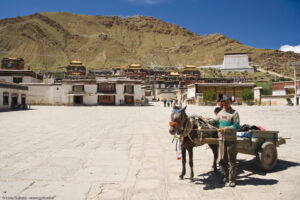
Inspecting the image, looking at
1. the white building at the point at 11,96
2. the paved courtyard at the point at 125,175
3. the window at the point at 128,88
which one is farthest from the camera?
the window at the point at 128,88

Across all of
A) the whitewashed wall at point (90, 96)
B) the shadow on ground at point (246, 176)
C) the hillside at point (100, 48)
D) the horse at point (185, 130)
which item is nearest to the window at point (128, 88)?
the whitewashed wall at point (90, 96)

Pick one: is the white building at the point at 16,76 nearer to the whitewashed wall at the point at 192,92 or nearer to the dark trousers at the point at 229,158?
the whitewashed wall at the point at 192,92

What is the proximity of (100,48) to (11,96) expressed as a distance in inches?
4659

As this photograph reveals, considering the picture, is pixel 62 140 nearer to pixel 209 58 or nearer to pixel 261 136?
pixel 261 136

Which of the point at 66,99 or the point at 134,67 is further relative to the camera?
the point at 134,67

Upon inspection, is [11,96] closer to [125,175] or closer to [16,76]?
[16,76]

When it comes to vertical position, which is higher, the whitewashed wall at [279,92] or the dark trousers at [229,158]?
the whitewashed wall at [279,92]

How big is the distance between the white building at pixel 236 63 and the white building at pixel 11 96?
89159mm

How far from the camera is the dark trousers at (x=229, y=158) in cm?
414

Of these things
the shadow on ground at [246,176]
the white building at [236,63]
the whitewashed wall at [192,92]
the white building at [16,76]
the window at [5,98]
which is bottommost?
the shadow on ground at [246,176]

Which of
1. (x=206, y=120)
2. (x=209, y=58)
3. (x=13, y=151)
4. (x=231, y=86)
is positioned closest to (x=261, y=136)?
(x=206, y=120)

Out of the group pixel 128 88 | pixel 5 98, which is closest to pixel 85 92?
pixel 128 88

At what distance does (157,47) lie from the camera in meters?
167

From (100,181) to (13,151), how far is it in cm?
379
